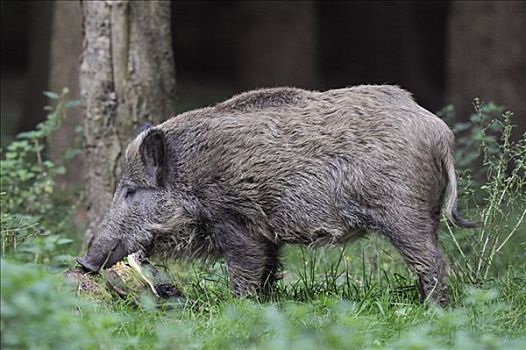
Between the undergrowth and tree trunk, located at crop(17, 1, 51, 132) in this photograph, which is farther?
tree trunk, located at crop(17, 1, 51, 132)

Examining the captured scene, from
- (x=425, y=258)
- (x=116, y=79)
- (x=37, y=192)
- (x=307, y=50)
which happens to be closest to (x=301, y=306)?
(x=425, y=258)

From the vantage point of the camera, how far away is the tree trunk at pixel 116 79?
835cm

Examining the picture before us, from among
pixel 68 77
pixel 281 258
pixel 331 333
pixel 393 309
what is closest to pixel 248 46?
pixel 68 77

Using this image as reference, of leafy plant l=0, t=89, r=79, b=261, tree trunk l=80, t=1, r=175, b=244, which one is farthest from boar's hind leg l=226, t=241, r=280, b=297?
tree trunk l=80, t=1, r=175, b=244

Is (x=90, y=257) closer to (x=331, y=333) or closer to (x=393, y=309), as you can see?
(x=393, y=309)

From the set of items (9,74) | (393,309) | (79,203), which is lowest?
(9,74)

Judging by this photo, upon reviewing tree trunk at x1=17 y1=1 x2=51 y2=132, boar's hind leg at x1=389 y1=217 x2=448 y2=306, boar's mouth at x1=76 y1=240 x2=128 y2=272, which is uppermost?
boar's hind leg at x1=389 y1=217 x2=448 y2=306

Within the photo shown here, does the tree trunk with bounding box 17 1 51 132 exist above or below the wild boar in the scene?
below

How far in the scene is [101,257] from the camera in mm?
6547

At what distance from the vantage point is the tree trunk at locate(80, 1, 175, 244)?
8.35 meters

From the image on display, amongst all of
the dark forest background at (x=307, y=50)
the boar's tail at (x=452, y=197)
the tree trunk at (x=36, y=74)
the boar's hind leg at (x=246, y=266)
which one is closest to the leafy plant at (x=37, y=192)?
the boar's hind leg at (x=246, y=266)

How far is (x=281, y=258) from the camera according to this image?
23.0 ft

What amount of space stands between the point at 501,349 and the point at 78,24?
7462 mm

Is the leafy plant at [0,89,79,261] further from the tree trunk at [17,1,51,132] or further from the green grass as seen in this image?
the tree trunk at [17,1,51,132]
